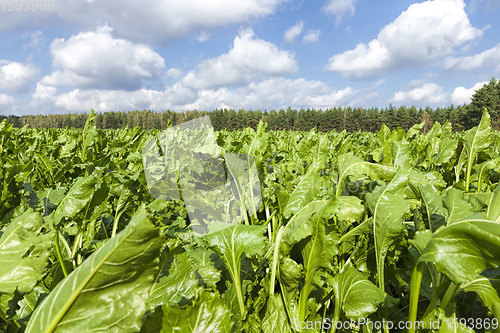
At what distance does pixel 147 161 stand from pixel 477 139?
3.37 meters

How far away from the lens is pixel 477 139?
2270 mm

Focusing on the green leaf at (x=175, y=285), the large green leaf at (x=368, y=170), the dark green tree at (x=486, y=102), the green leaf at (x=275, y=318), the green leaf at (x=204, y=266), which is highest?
the dark green tree at (x=486, y=102)

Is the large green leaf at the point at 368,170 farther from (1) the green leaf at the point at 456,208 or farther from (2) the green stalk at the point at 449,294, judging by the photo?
(2) the green stalk at the point at 449,294

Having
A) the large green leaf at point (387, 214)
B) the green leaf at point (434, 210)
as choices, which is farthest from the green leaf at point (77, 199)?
the green leaf at point (434, 210)

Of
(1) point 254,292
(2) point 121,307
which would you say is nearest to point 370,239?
(1) point 254,292

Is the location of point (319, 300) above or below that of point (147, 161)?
below

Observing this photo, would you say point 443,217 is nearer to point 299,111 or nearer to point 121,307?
point 121,307

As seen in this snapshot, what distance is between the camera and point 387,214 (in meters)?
1.10

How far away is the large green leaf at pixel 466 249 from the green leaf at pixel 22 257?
3.73 ft

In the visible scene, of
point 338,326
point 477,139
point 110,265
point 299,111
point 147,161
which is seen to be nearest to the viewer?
point 110,265

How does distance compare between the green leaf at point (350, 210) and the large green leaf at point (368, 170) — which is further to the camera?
the large green leaf at point (368, 170)

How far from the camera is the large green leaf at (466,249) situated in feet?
2.05

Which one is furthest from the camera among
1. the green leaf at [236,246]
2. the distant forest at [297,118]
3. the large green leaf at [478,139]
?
the distant forest at [297,118]

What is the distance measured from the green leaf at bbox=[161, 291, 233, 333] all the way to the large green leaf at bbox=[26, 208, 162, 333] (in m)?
0.21
